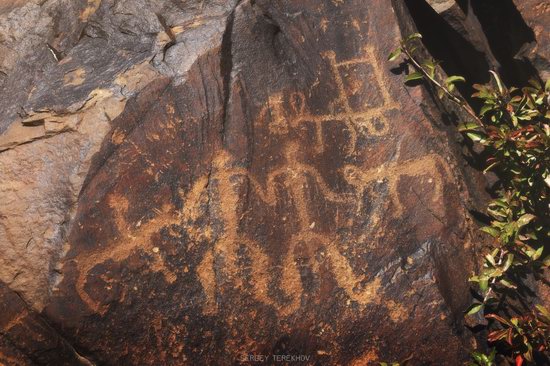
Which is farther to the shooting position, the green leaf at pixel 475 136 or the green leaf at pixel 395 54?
the green leaf at pixel 475 136

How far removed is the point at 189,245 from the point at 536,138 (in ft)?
4.94

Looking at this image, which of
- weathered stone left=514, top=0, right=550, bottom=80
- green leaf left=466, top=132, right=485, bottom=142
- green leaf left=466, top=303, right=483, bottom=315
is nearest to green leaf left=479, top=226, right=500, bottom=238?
Answer: green leaf left=466, top=303, right=483, bottom=315

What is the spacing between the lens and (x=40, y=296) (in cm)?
226

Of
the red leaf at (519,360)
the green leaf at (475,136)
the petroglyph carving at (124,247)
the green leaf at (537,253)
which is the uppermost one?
the petroglyph carving at (124,247)

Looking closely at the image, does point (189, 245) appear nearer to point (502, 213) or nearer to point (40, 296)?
point (40, 296)

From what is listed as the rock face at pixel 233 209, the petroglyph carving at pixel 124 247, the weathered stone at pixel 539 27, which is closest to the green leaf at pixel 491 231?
the rock face at pixel 233 209

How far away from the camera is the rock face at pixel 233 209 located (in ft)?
7.44

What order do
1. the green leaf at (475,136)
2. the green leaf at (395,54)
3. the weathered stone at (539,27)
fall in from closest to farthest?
the green leaf at (395,54) → the green leaf at (475,136) → the weathered stone at (539,27)

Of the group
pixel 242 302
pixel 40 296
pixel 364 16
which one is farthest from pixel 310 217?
pixel 40 296

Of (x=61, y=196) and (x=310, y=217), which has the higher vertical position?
(x=61, y=196)

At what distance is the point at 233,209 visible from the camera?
2332mm

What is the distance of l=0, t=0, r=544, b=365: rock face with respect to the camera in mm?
2268

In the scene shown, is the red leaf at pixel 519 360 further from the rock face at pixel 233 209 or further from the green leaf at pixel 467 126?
the green leaf at pixel 467 126

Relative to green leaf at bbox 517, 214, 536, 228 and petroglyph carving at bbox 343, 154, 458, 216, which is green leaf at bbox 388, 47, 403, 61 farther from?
green leaf at bbox 517, 214, 536, 228
